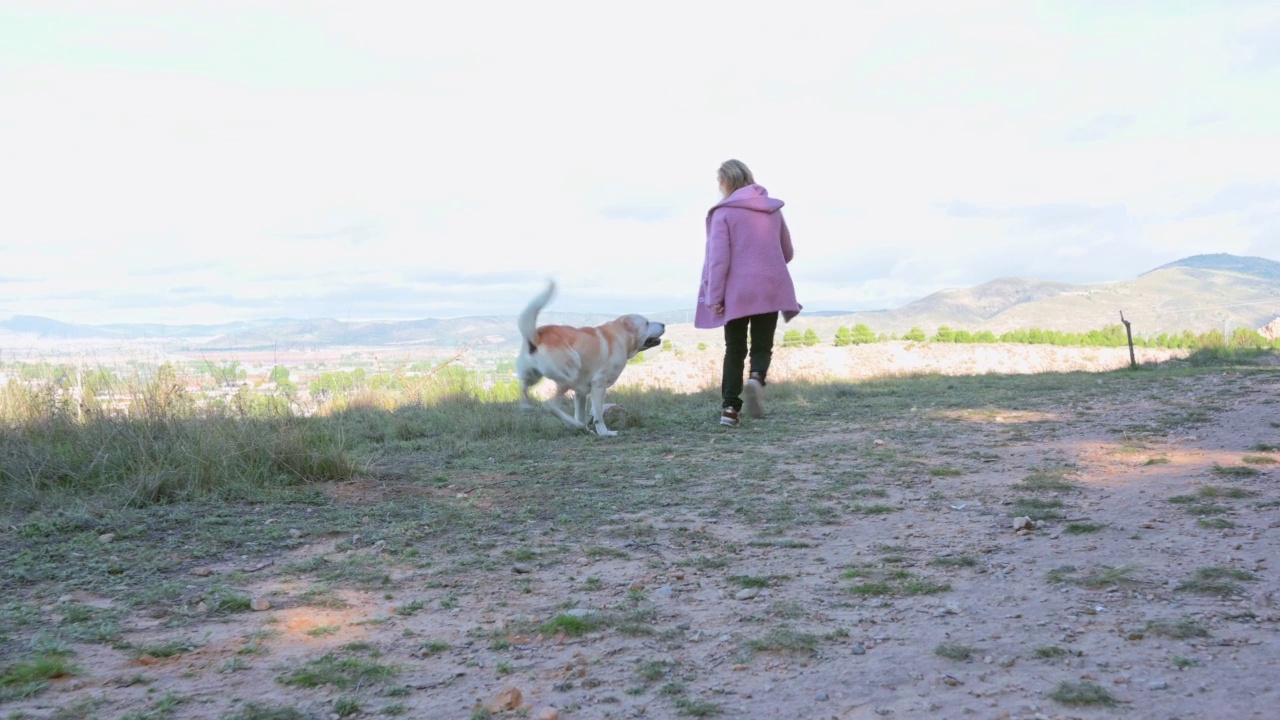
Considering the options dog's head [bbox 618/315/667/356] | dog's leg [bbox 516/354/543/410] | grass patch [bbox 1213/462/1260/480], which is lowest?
grass patch [bbox 1213/462/1260/480]

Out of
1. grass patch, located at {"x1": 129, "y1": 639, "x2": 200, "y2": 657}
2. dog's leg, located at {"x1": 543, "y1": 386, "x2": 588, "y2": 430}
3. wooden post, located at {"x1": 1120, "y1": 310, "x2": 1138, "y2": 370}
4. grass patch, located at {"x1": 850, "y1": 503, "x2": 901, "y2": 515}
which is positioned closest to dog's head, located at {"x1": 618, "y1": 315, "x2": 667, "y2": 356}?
dog's leg, located at {"x1": 543, "y1": 386, "x2": 588, "y2": 430}

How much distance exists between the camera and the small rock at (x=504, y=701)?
2.23 metres

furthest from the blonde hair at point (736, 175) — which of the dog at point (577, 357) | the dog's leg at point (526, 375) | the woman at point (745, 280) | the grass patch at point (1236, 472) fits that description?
the grass patch at point (1236, 472)

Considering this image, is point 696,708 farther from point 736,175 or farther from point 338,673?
point 736,175

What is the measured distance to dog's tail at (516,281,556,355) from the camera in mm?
6762

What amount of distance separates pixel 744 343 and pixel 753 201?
122 centimetres

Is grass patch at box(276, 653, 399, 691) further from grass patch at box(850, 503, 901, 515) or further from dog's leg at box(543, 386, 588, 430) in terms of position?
dog's leg at box(543, 386, 588, 430)

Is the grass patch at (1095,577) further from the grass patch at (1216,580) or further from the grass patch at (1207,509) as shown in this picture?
the grass patch at (1207,509)

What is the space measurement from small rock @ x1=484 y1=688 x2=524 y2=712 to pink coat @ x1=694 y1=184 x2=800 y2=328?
5698 millimetres

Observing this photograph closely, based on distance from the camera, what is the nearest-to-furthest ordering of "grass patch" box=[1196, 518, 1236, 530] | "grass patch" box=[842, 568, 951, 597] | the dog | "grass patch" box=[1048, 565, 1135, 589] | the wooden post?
"grass patch" box=[1048, 565, 1135, 589], "grass patch" box=[842, 568, 951, 597], "grass patch" box=[1196, 518, 1236, 530], the dog, the wooden post

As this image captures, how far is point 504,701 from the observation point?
2.24 meters

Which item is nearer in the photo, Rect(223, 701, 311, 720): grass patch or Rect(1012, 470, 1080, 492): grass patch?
Rect(223, 701, 311, 720): grass patch

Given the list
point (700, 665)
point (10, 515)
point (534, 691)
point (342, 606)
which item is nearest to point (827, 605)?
point (700, 665)

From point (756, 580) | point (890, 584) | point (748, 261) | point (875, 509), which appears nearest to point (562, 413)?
point (748, 261)
